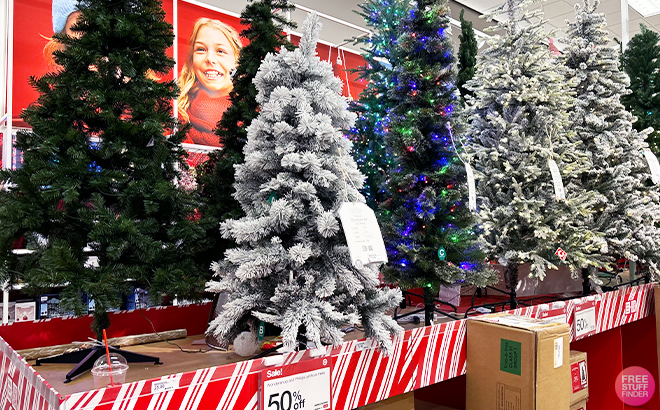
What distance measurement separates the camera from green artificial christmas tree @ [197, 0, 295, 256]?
2.48 m

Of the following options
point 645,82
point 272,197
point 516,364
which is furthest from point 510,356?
point 645,82

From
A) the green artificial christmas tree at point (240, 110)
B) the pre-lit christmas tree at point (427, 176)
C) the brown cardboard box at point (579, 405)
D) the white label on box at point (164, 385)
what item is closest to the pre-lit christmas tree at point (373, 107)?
the pre-lit christmas tree at point (427, 176)

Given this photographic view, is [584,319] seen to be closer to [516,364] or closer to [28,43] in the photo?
[516,364]

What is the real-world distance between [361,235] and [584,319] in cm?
211

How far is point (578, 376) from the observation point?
272 cm

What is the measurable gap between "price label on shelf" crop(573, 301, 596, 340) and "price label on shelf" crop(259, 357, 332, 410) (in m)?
1.96

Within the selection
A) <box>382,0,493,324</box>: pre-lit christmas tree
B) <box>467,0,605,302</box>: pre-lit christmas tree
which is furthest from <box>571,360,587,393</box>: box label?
<box>382,0,493,324</box>: pre-lit christmas tree

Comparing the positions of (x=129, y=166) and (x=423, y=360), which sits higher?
(x=129, y=166)

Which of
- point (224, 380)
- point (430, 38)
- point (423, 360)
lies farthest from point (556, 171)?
point (224, 380)

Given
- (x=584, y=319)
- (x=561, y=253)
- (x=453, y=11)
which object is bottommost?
(x=584, y=319)

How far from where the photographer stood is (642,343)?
405 centimetres

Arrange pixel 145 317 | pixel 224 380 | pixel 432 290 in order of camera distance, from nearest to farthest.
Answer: pixel 224 380 → pixel 145 317 → pixel 432 290

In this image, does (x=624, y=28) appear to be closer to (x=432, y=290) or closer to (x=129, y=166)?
(x=432, y=290)

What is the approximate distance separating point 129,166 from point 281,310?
3.15ft
